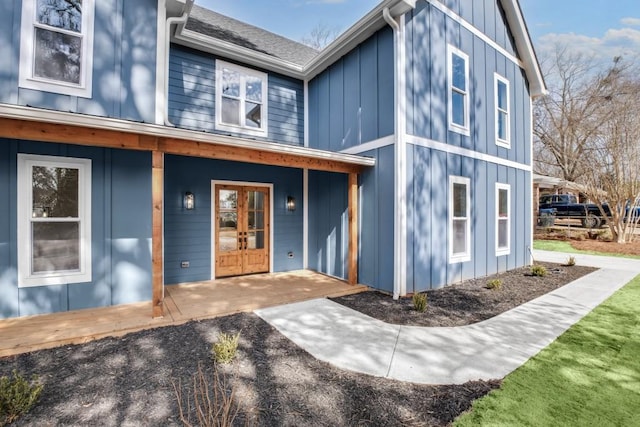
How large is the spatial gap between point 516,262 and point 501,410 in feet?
23.9

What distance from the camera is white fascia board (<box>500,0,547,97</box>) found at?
318 inches

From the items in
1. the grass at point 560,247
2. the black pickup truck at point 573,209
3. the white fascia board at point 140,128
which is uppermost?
the white fascia board at point 140,128

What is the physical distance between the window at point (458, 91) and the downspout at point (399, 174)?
1.64 meters

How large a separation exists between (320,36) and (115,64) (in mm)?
16473

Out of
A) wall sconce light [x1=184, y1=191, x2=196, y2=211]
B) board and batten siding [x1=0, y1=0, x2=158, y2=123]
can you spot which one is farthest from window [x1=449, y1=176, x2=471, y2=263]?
board and batten siding [x1=0, y1=0, x2=158, y2=123]

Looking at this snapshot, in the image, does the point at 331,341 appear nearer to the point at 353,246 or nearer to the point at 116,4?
the point at 353,246

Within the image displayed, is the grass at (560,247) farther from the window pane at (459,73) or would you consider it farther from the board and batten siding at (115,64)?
the board and batten siding at (115,64)

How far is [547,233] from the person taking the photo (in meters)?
15.8

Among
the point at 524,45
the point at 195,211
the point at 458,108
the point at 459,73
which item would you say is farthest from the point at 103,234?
the point at 524,45

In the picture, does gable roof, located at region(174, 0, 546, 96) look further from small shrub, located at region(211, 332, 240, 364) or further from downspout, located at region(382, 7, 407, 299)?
small shrub, located at region(211, 332, 240, 364)

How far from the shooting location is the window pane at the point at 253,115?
7168mm

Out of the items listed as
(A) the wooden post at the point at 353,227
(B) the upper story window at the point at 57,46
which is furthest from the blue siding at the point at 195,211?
(A) the wooden post at the point at 353,227

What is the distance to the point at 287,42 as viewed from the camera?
9.51m

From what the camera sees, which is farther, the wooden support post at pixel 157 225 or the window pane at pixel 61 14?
the window pane at pixel 61 14
